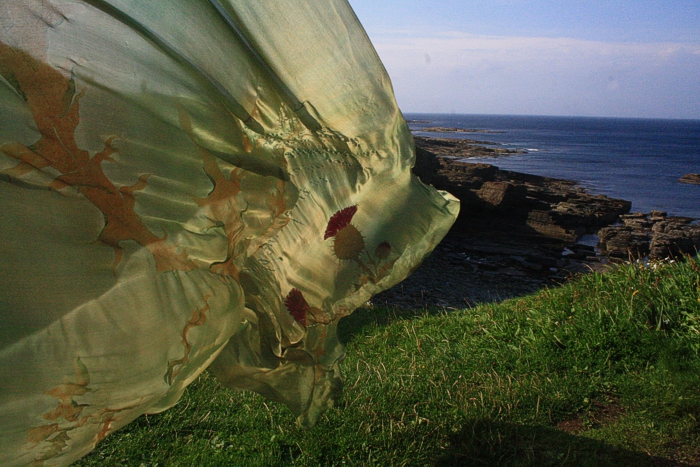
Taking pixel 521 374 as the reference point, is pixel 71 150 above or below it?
above

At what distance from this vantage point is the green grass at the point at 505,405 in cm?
337

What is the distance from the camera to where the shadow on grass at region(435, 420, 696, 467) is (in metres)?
3.16

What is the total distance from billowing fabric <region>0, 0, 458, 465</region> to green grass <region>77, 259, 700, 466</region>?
176cm

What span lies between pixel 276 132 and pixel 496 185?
88.6 ft

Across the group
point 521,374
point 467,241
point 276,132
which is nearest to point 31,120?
point 276,132

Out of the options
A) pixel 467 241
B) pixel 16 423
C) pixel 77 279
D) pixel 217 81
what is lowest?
pixel 467 241

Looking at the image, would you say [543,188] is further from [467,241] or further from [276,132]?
[276,132]

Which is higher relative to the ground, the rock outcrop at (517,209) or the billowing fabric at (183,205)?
the billowing fabric at (183,205)

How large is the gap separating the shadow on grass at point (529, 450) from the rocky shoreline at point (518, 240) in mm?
10225

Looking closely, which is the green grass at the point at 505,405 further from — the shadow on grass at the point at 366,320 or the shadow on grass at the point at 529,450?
the shadow on grass at the point at 366,320

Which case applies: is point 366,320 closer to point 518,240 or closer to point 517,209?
point 518,240

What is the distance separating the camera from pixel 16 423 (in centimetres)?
129

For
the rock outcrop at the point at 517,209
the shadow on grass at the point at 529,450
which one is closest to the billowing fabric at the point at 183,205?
the shadow on grass at the point at 529,450

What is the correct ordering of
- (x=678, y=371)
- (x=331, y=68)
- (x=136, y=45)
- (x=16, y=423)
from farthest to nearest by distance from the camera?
(x=678, y=371), (x=331, y=68), (x=136, y=45), (x=16, y=423)
